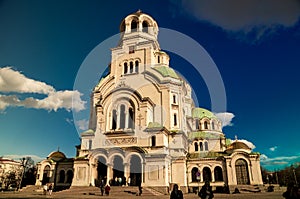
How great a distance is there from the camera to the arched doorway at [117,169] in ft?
84.4

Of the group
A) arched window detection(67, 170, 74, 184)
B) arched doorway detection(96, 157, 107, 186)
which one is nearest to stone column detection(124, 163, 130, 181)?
arched doorway detection(96, 157, 107, 186)

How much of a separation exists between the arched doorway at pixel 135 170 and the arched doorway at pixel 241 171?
39.3 ft

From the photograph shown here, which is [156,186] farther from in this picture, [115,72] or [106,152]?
[115,72]

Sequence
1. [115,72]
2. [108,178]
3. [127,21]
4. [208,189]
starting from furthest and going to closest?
[127,21] → [115,72] → [108,178] → [208,189]

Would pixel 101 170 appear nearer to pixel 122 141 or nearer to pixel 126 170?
pixel 126 170

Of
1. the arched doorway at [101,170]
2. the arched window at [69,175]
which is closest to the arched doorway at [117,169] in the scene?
the arched doorway at [101,170]

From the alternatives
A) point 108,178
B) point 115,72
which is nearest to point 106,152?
point 108,178

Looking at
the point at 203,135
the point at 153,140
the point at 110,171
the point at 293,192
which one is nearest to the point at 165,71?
the point at 153,140

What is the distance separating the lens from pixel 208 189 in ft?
28.5

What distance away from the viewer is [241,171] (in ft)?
95.0

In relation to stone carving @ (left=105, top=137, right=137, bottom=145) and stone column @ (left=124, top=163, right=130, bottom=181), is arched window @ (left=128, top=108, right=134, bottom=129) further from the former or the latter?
stone column @ (left=124, top=163, right=130, bottom=181)

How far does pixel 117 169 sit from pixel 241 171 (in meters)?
14.9

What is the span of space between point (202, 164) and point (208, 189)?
76.1 feet

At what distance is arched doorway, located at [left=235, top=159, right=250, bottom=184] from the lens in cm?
2852
